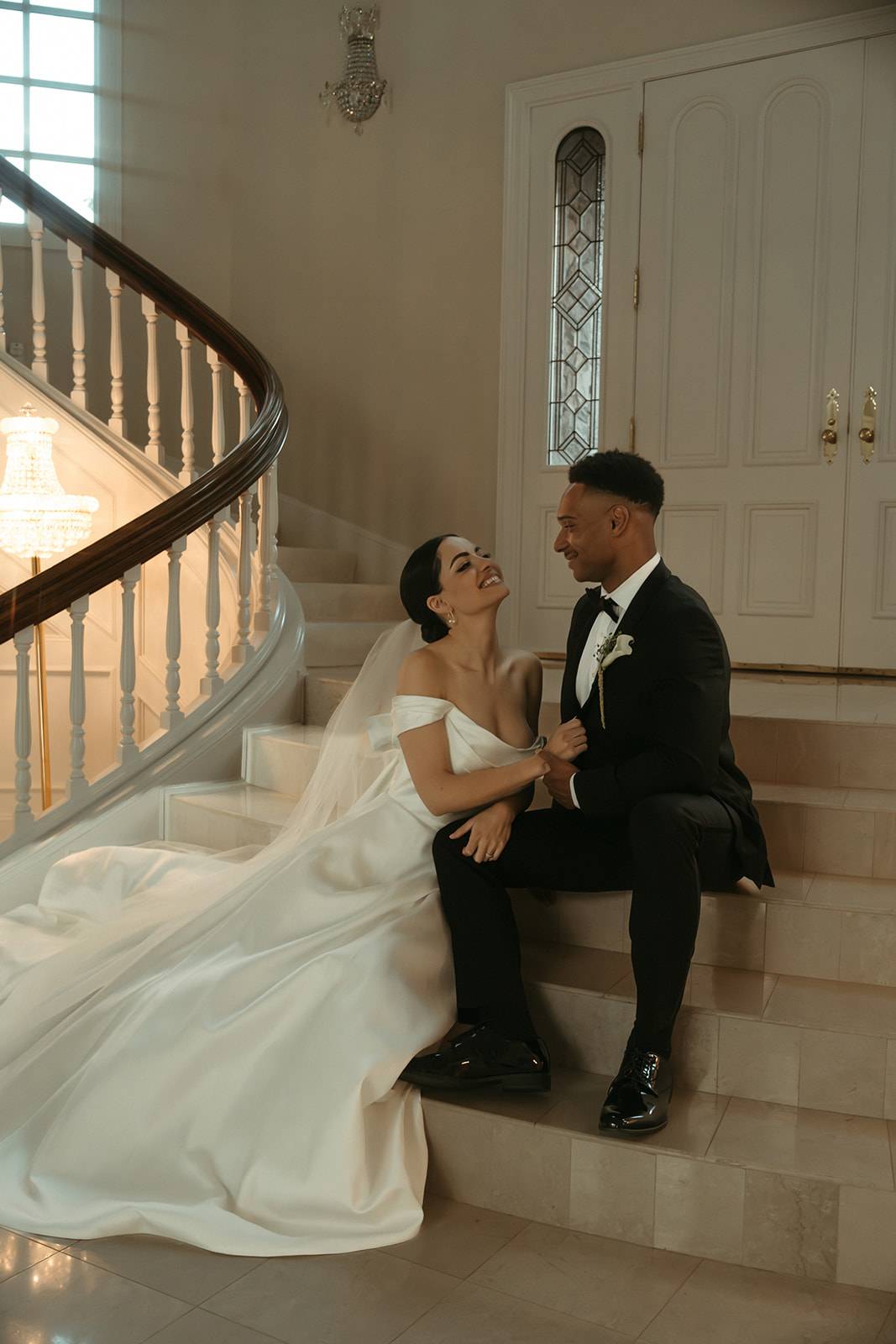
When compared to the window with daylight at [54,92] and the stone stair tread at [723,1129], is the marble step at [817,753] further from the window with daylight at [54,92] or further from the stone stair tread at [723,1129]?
the window with daylight at [54,92]

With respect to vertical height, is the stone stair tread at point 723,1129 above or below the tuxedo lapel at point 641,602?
below

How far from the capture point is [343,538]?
612cm

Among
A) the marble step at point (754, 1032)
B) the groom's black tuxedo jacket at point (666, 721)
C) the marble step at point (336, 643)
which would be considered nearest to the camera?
the marble step at point (754, 1032)

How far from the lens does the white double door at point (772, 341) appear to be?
4.81 m

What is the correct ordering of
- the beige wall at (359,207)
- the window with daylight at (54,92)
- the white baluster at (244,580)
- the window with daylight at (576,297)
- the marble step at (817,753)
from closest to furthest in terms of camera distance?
1. the marble step at (817,753)
2. the white baluster at (244,580)
3. the window with daylight at (576,297)
4. the beige wall at (359,207)
5. the window with daylight at (54,92)

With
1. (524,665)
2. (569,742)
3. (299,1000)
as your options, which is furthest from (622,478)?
(299,1000)

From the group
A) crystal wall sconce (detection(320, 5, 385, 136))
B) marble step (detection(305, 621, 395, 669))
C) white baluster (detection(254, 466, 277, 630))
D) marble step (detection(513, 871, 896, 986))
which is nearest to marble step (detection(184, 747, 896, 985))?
marble step (detection(513, 871, 896, 986))

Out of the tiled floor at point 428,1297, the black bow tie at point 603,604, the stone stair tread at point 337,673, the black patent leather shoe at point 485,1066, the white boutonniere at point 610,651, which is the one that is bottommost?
the tiled floor at point 428,1297

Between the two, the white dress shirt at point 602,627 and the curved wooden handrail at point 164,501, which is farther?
the curved wooden handrail at point 164,501

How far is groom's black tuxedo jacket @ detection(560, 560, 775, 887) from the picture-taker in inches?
93.4

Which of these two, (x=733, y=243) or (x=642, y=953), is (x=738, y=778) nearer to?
(x=642, y=953)

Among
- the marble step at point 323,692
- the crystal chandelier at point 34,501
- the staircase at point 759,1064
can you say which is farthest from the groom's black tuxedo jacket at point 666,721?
the crystal chandelier at point 34,501

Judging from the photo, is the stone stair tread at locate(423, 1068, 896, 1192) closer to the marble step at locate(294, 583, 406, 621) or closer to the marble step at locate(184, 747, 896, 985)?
the marble step at locate(184, 747, 896, 985)

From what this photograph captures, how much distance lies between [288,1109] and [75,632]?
1.82 meters
